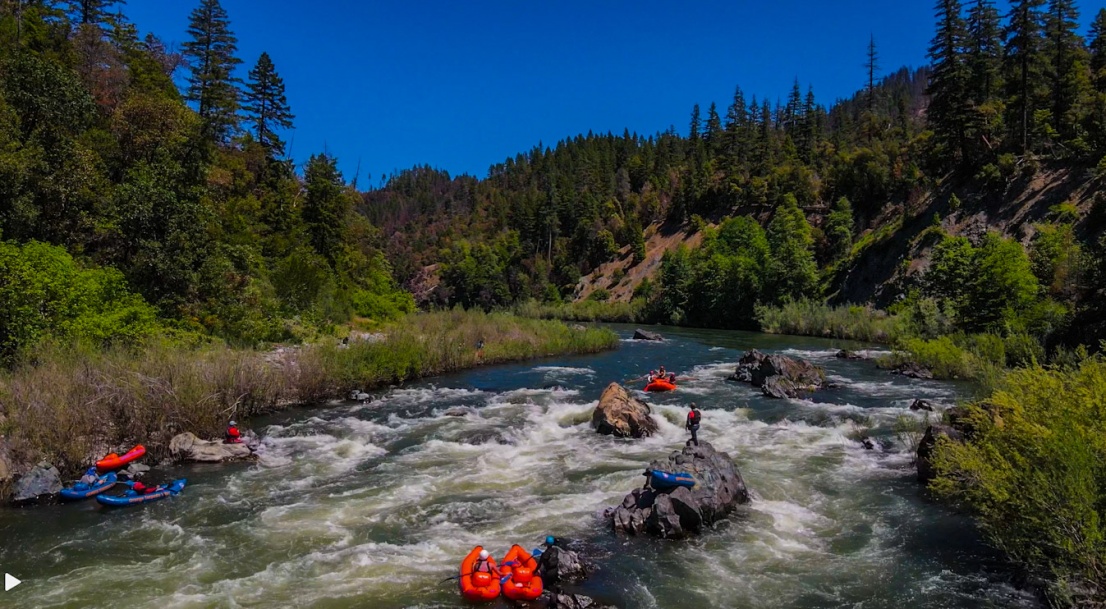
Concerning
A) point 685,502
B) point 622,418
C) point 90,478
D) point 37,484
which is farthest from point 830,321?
point 37,484

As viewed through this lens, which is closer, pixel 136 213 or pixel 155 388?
pixel 155 388

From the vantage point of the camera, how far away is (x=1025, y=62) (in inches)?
2115

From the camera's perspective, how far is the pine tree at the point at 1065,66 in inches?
2143

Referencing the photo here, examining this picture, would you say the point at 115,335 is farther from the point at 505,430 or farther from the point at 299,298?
the point at 299,298

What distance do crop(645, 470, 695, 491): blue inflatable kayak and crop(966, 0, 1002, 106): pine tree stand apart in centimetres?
6530

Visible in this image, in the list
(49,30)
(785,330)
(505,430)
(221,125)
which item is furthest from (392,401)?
(785,330)

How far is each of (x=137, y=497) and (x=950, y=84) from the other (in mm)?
72430

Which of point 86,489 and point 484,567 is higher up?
point 86,489

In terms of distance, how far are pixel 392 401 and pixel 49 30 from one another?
1324 inches

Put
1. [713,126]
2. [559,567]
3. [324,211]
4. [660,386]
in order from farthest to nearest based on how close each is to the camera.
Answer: [713,126] < [324,211] < [660,386] < [559,567]

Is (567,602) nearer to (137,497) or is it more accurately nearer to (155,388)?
(137,497)

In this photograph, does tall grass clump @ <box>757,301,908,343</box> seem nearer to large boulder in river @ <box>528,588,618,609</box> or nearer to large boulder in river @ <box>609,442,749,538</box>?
large boulder in river @ <box>609,442,749,538</box>

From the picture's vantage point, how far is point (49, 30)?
36.2 meters

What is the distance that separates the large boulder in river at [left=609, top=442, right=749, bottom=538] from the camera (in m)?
12.1
